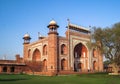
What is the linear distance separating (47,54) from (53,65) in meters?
2.94

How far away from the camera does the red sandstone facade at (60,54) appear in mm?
37250

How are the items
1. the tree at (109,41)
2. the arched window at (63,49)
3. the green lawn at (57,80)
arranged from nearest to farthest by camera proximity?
the green lawn at (57,80) → the tree at (109,41) → the arched window at (63,49)

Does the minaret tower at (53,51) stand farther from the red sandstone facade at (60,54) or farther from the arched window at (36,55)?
the arched window at (36,55)

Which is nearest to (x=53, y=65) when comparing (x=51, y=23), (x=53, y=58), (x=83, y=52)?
(x=53, y=58)

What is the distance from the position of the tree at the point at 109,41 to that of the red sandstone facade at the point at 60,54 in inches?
88.8

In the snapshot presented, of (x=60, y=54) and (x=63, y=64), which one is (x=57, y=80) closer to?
(x=60, y=54)

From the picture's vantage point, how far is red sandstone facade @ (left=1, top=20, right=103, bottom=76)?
122 ft

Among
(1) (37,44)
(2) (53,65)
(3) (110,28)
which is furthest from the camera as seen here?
(1) (37,44)

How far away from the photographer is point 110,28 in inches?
1206

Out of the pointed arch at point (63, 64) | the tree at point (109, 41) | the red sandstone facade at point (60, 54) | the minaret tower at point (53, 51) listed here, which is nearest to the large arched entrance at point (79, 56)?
the red sandstone facade at point (60, 54)

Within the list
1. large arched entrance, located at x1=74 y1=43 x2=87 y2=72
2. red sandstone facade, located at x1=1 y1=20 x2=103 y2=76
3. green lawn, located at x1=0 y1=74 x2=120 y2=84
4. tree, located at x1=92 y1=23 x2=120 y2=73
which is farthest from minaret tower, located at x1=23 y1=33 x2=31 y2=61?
green lawn, located at x1=0 y1=74 x2=120 y2=84

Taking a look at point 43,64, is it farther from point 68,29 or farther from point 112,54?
point 112,54

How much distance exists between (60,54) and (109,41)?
10680mm

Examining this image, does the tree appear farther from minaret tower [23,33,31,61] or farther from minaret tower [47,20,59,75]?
minaret tower [23,33,31,61]
